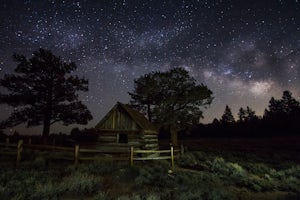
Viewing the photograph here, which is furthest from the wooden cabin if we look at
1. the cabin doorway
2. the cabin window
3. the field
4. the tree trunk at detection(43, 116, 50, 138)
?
the tree trunk at detection(43, 116, 50, 138)

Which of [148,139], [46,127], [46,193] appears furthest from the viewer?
[46,127]

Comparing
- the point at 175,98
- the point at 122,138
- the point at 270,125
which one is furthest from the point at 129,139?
the point at 270,125

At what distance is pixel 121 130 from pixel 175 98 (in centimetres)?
1032

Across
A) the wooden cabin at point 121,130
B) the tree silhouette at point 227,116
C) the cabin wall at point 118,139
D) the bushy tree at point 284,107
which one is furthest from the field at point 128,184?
the tree silhouette at point 227,116

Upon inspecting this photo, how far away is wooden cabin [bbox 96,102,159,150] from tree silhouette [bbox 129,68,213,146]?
7.04m

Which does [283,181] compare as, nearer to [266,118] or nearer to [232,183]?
[232,183]

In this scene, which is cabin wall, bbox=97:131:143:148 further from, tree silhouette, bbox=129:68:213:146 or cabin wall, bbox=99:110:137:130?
tree silhouette, bbox=129:68:213:146

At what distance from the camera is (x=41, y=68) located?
27.2 metres

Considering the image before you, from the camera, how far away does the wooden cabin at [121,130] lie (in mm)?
22000

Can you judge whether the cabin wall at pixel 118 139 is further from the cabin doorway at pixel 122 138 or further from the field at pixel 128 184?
the field at pixel 128 184

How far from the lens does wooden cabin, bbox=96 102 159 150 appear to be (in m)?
22.0

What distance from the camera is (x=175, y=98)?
2950 centimetres

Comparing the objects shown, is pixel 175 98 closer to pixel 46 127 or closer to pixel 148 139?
pixel 148 139

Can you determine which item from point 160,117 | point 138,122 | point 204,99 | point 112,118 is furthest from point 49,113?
point 204,99
